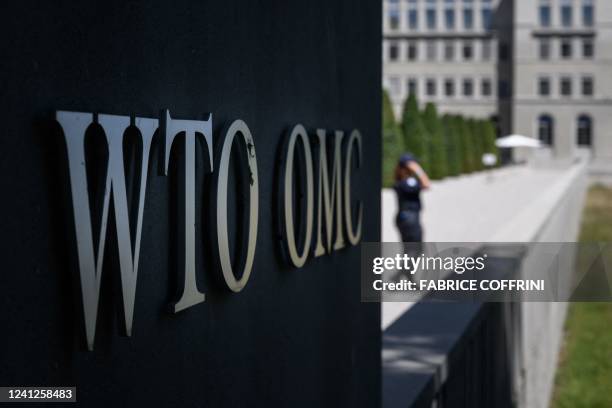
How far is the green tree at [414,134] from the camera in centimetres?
3125

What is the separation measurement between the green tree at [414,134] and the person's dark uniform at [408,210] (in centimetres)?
2258

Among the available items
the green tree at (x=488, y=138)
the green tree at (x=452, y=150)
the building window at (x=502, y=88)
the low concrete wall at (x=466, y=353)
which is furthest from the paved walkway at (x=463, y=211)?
the building window at (x=502, y=88)

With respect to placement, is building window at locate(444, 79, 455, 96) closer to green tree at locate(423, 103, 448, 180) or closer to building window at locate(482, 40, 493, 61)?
building window at locate(482, 40, 493, 61)

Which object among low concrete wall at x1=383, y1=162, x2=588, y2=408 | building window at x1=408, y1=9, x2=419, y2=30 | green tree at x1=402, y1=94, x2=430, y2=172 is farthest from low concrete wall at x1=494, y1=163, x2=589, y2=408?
building window at x1=408, y1=9, x2=419, y2=30

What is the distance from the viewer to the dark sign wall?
123 cm

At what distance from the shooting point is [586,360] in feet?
40.1

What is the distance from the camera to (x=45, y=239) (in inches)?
49.7

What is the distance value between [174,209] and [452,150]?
3415cm

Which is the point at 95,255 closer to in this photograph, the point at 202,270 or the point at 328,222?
the point at 202,270

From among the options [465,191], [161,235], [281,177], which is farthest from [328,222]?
[465,191]

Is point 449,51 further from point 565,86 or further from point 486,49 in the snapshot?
point 565,86

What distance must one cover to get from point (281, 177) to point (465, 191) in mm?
24998

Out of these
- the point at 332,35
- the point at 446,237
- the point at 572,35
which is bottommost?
the point at 446,237

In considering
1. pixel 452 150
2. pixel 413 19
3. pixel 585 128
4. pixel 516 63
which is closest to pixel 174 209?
pixel 452 150
